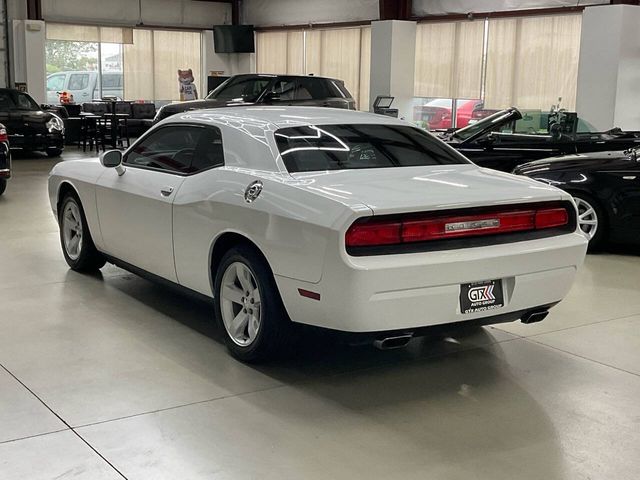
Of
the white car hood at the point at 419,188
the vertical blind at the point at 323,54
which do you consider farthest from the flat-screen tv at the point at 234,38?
the white car hood at the point at 419,188

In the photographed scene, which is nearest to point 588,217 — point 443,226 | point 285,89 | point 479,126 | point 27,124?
point 479,126

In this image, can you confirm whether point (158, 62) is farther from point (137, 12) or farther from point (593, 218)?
point (593, 218)

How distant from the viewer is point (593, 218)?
25.0ft

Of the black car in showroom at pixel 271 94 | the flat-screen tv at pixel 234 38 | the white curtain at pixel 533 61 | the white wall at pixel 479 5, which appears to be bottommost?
the black car in showroom at pixel 271 94

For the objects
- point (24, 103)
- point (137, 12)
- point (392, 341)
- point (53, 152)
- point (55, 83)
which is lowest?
point (53, 152)

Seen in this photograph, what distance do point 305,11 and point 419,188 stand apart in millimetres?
20217

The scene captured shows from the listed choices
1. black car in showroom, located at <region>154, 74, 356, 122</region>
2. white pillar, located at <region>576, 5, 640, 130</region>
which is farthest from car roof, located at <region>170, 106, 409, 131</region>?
white pillar, located at <region>576, 5, 640, 130</region>

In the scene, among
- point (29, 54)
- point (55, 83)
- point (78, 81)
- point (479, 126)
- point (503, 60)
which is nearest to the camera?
point (479, 126)

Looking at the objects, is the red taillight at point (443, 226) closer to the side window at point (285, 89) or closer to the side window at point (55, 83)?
the side window at point (285, 89)

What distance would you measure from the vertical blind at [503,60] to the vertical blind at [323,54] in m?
2.10

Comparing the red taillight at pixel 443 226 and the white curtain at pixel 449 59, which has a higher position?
the white curtain at pixel 449 59

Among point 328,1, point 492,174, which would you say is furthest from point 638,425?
point 328,1

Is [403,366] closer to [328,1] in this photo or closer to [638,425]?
[638,425]

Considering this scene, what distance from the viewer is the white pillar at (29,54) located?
2145 centimetres
